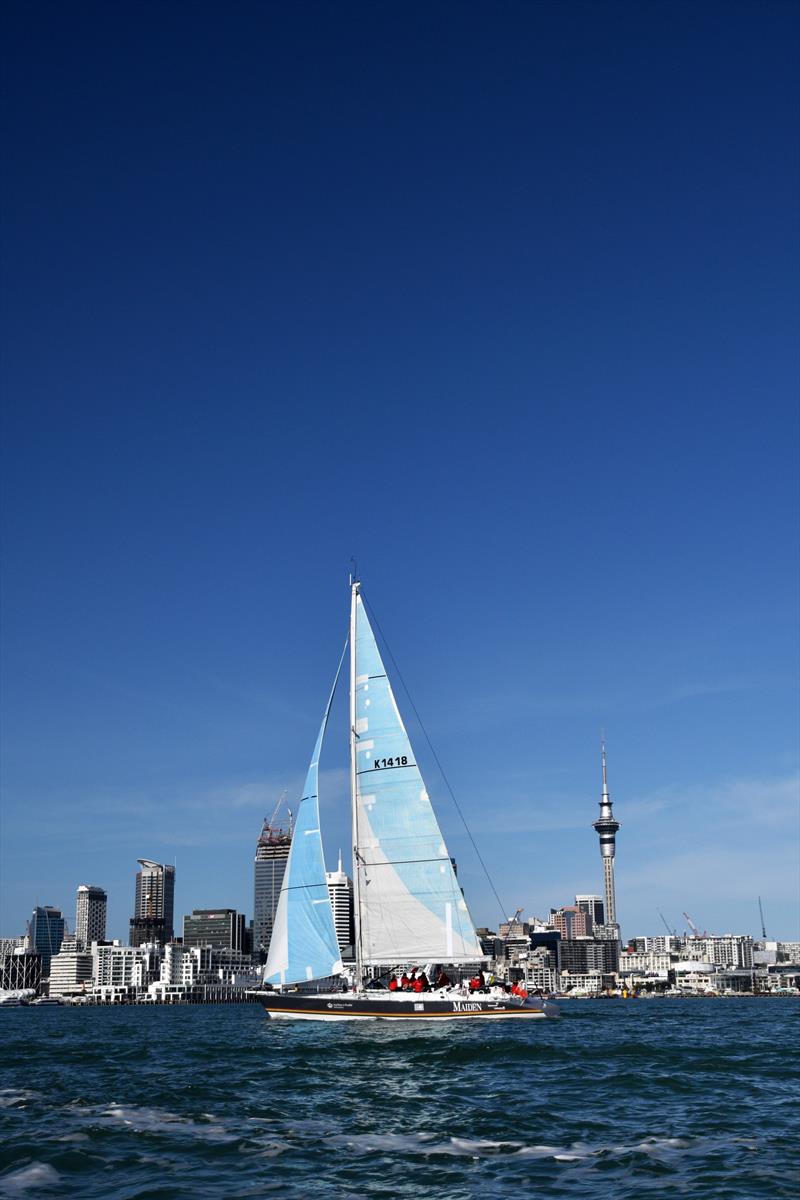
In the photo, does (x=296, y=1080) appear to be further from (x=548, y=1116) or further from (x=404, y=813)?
(x=404, y=813)

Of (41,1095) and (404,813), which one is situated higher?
(404,813)

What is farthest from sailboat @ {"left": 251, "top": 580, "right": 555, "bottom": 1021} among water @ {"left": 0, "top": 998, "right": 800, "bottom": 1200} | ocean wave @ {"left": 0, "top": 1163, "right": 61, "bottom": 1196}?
ocean wave @ {"left": 0, "top": 1163, "right": 61, "bottom": 1196}

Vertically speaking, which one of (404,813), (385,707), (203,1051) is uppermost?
(385,707)

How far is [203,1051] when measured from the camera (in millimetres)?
50688

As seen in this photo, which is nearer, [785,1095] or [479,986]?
[785,1095]

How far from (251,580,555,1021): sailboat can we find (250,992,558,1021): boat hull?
0.09 m

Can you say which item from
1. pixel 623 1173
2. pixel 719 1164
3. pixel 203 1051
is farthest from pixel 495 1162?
pixel 203 1051

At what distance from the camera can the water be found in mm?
19547

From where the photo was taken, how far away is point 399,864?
60438 millimetres

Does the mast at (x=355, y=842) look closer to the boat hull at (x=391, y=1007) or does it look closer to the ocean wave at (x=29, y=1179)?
the boat hull at (x=391, y=1007)

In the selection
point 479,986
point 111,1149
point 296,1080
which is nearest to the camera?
point 111,1149

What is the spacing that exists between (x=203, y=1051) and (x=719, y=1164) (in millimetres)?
34780

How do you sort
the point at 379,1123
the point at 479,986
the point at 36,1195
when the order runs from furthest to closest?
the point at 479,986 < the point at 379,1123 < the point at 36,1195

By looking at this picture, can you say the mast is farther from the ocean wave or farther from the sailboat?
Answer: the ocean wave
